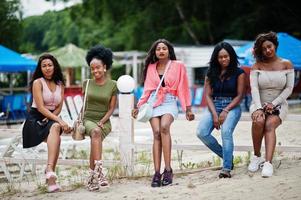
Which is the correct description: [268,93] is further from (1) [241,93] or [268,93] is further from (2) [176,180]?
(2) [176,180]

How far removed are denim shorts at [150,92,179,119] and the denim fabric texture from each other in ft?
1.22

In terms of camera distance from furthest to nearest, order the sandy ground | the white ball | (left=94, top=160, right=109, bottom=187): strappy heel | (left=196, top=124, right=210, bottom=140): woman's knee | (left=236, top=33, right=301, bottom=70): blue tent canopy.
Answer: (left=236, top=33, right=301, bottom=70): blue tent canopy → the white ball → (left=196, top=124, right=210, bottom=140): woman's knee → (left=94, top=160, right=109, bottom=187): strappy heel → the sandy ground

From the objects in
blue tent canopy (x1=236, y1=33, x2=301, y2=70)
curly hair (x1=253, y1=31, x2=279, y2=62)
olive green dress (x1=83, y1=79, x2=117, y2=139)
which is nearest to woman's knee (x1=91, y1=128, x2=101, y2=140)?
olive green dress (x1=83, y1=79, x2=117, y2=139)

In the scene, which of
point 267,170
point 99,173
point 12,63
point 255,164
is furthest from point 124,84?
point 12,63

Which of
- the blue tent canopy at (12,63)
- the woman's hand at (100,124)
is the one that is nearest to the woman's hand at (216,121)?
the woman's hand at (100,124)

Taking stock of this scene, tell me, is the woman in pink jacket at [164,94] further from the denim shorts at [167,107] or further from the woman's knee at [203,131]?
the woman's knee at [203,131]

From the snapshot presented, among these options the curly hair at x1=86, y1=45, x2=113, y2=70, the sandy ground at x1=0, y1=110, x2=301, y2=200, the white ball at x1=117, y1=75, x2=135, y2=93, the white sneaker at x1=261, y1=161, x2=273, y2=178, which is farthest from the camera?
the white ball at x1=117, y1=75, x2=135, y2=93

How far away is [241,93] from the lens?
6.64 m

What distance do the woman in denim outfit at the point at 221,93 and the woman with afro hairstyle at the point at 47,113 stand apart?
5.44 ft

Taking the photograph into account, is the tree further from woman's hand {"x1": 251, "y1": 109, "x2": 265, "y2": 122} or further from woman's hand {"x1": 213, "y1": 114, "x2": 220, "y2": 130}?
woman's hand {"x1": 251, "y1": 109, "x2": 265, "y2": 122}

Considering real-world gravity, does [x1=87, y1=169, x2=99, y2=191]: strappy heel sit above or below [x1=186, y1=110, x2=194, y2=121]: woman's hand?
below

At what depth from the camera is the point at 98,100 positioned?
6.70m

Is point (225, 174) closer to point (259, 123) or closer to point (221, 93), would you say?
point (259, 123)

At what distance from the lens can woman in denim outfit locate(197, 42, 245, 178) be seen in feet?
21.7
